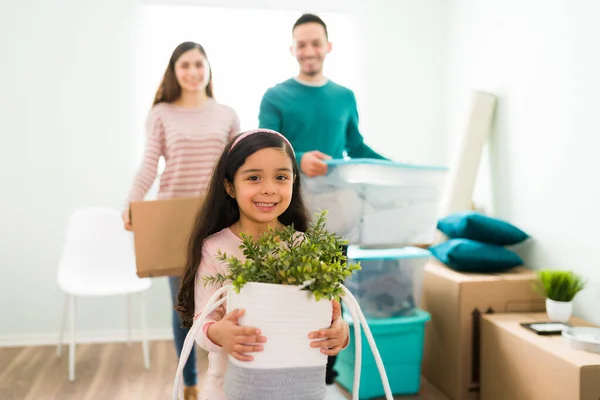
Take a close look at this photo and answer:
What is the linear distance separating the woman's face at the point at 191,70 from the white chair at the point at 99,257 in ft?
3.80

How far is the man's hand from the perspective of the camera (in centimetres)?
172

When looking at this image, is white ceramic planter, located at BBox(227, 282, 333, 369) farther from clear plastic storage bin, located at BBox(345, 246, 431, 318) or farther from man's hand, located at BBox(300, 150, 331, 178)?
clear plastic storage bin, located at BBox(345, 246, 431, 318)

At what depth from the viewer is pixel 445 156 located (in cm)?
318

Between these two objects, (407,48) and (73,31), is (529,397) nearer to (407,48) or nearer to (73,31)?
(407,48)

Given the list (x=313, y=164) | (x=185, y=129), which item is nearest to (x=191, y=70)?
(x=185, y=129)

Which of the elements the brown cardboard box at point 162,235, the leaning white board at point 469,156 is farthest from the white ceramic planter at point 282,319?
the leaning white board at point 469,156

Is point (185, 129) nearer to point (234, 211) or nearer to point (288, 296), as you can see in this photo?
point (234, 211)

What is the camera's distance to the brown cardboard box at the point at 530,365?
1.49m

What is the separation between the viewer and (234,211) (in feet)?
4.24

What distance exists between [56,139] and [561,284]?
252 cm

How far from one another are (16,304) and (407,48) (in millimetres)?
2589

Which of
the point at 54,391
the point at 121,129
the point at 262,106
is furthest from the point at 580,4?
the point at 54,391

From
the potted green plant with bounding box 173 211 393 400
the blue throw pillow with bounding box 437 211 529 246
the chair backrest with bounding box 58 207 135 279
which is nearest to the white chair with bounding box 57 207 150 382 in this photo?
the chair backrest with bounding box 58 207 135 279

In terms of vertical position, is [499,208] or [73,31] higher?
[73,31]
